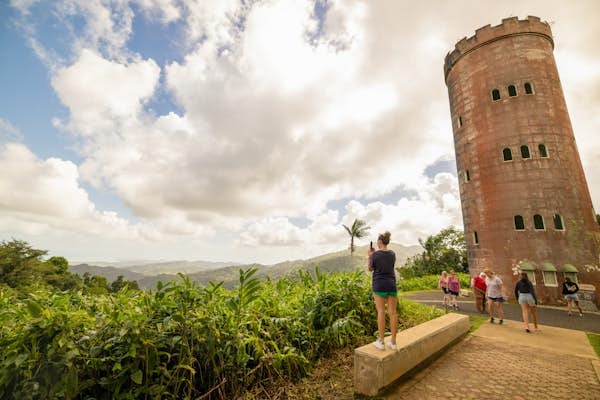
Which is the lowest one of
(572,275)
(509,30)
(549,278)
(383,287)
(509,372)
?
(509,372)

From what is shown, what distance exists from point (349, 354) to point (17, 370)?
16.0 ft

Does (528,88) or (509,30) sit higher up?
(509,30)

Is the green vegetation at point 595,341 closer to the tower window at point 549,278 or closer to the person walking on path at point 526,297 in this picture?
the person walking on path at point 526,297

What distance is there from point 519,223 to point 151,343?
20714mm

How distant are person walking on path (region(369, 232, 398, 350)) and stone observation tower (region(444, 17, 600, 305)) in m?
16.9

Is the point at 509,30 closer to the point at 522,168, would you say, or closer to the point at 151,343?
the point at 522,168

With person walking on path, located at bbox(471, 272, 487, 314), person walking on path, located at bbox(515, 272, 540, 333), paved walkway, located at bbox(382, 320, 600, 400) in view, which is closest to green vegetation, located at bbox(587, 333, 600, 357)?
paved walkway, located at bbox(382, 320, 600, 400)

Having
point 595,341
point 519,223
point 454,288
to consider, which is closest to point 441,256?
point 519,223

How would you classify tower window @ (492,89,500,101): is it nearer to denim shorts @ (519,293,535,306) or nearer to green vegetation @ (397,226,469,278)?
denim shorts @ (519,293,535,306)

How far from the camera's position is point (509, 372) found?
189 inches

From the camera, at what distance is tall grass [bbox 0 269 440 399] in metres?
2.49

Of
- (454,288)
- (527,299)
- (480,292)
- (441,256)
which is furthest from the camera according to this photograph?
(441,256)

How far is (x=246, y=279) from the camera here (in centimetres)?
409

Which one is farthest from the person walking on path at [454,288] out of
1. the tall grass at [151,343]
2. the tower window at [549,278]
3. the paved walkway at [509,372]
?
the tall grass at [151,343]
